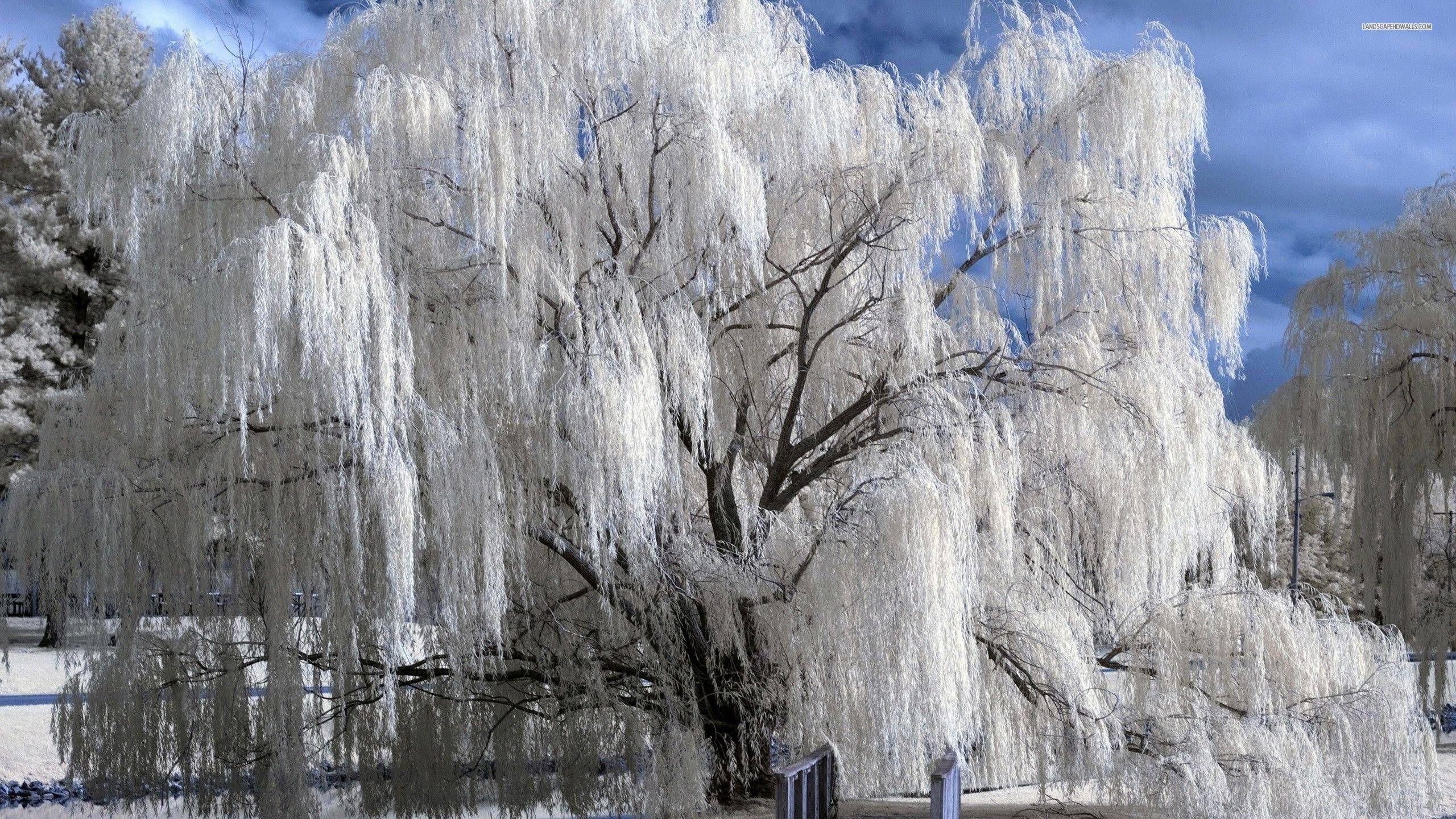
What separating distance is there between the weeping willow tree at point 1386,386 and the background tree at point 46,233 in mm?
15780

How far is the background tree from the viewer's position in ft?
60.7

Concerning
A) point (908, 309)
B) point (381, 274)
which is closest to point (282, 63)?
point (381, 274)

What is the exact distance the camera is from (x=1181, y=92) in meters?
8.16

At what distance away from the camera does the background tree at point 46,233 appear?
18.5 meters

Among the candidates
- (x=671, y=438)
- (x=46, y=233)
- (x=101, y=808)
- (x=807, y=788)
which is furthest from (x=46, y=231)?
(x=807, y=788)

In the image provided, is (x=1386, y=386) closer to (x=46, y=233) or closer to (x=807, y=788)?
(x=807, y=788)

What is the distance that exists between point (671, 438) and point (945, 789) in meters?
2.92

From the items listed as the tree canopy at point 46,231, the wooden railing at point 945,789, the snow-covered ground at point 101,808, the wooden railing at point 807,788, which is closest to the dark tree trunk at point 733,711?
the snow-covered ground at point 101,808

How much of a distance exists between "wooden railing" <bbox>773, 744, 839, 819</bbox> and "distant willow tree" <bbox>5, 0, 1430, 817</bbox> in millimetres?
1054

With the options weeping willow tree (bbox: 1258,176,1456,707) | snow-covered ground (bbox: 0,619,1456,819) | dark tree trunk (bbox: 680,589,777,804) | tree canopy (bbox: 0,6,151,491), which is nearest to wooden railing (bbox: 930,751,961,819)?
snow-covered ground (bbox: 0,619,1456,819)

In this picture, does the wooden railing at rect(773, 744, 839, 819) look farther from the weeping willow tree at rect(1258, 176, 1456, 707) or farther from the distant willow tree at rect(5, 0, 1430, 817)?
the weeping willow tree at rect(1258, 176, 1456, 707)

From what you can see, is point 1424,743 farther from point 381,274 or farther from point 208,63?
point 208,63

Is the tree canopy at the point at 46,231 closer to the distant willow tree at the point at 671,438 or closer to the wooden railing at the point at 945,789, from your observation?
the distant willow tree at the point at 671,438

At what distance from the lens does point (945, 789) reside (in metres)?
5.17
